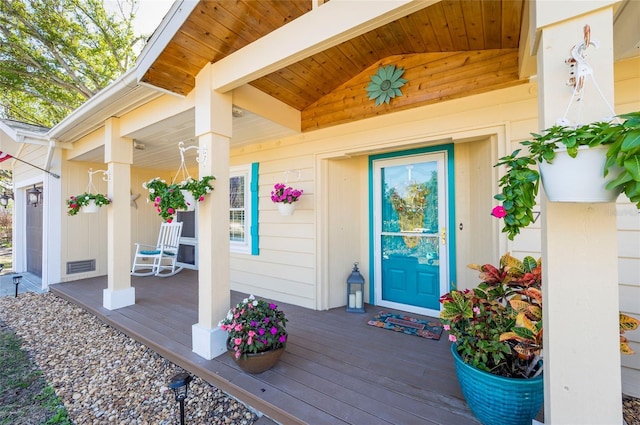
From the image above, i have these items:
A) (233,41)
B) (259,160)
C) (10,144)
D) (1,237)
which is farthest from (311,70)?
(1,237)

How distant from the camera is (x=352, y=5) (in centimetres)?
150

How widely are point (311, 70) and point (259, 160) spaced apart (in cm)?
155

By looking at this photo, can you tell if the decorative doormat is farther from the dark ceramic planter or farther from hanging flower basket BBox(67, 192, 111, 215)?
hanging flower basket BBox(67, 192, 111, 215)

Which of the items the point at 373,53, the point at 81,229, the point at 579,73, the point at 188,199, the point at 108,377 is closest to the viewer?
the point at 579,73

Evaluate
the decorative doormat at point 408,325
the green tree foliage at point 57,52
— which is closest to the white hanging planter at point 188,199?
the decorative doormat at point 408,325

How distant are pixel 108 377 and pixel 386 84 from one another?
376 cm

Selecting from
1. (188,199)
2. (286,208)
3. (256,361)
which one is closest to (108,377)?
(256,361)

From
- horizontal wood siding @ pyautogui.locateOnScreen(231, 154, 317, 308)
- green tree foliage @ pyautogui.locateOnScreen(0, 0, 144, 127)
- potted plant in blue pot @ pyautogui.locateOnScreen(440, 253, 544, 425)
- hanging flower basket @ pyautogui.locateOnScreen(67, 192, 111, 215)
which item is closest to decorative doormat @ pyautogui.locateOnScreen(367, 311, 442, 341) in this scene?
horizontal wood siding @ pyautogui.locateOnScreen(231, 154, 317, 308)

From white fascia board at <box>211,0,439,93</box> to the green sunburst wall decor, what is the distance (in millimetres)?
1171

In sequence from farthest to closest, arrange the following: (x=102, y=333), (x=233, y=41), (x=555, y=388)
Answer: (x=102, y=333), (x=233, y=41), (x=555, y=388)

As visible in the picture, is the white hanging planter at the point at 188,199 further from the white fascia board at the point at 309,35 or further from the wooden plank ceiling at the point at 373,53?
the wooden plank ceiling at the point at 373,53

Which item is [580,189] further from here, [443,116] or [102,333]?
[102,333]

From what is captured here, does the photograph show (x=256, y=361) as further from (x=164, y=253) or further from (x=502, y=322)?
(x=164, y=253)

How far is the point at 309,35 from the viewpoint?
65.7 inches
